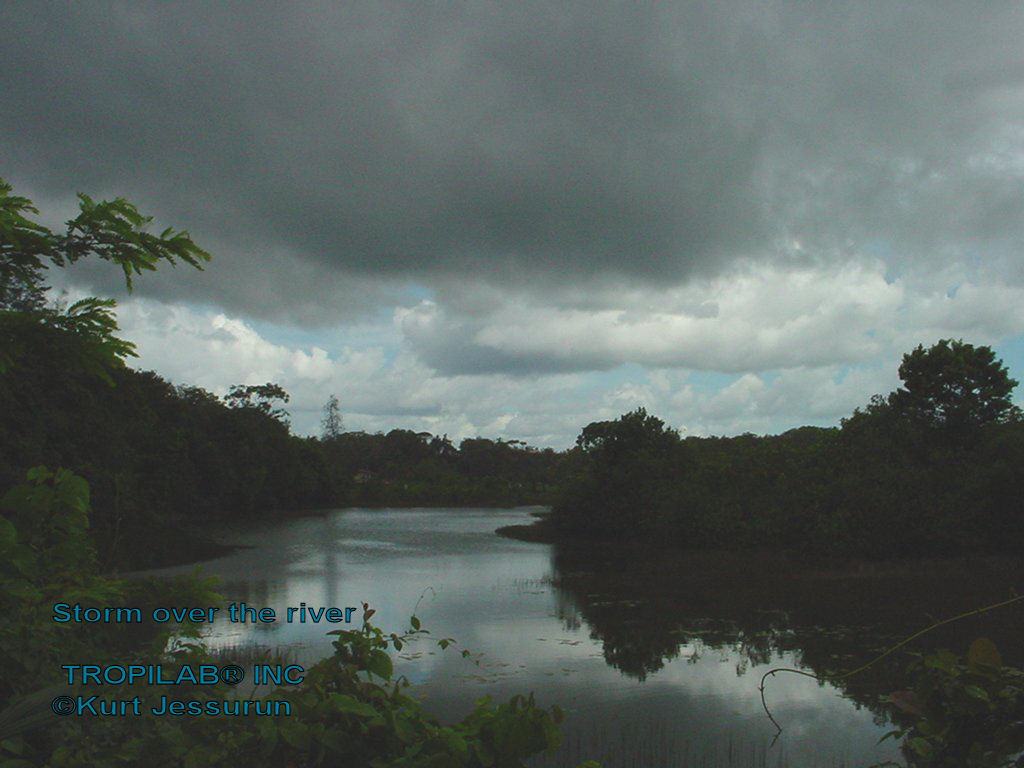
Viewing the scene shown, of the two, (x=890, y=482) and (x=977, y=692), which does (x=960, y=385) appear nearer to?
(x=890, y=482)

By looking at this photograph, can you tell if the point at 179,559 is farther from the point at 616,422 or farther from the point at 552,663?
the point at 616,422

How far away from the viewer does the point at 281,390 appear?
69.4 m

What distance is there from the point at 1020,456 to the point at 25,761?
81.9 feet

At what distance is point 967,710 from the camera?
1541mm

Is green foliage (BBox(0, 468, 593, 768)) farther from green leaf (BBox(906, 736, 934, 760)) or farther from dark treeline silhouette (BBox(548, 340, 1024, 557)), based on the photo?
dark treeline silhouette (BBox(548, 340, 1024, 557))

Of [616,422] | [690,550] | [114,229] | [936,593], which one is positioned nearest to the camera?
[114,229]

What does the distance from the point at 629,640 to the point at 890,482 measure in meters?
14.9

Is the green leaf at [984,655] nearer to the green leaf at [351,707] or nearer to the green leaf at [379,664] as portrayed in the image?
the green leaf at [351,707]

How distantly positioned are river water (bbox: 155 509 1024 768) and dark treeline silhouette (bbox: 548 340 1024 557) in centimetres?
274

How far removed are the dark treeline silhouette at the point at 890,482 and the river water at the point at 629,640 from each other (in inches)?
108

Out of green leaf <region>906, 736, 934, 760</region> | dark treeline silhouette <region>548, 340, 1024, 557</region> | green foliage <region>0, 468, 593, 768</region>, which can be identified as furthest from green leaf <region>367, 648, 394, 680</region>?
dark treeline silhouette <region>548, 340, 1024, 557</region>

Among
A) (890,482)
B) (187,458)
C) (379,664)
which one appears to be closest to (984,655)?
(379,664)

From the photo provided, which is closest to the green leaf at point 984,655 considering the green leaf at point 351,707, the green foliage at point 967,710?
the green foliage at point 967,710

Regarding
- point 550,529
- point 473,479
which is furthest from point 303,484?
point 550,529
